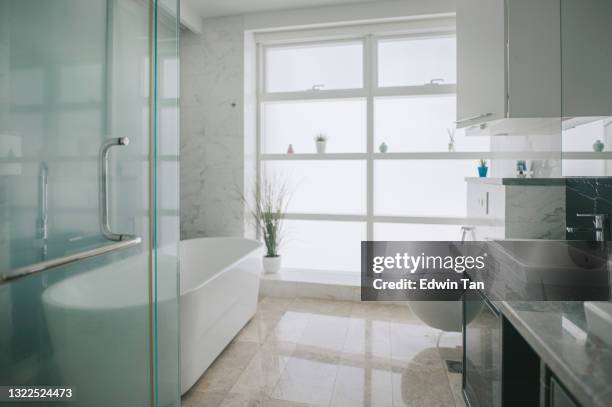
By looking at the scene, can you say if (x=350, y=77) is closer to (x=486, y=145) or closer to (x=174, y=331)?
(x=486, y=145)

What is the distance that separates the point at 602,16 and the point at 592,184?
2.15ft

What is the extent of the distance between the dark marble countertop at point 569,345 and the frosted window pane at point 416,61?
8.80 ft

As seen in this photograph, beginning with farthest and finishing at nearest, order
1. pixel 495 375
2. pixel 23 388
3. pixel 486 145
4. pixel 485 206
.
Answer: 1. pixel 486 145
2. pixel 485 206
3. pixel 495 375
4. pixel 23 388

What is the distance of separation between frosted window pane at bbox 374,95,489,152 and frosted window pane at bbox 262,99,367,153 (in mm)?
194

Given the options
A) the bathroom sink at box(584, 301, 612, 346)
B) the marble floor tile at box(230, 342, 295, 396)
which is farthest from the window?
the bathroom sink at box(584, 301, 612, 346)

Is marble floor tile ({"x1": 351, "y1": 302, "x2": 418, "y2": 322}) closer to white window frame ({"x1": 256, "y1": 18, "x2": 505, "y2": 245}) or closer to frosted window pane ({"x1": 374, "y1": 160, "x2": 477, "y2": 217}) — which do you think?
white window frame ({"x1": 256, "y1": 18, "x2": 505, "y2": 245})

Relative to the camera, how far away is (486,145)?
325 cm

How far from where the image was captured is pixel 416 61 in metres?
3.41

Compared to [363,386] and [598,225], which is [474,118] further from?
[363,386]

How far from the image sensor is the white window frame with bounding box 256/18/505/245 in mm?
3314

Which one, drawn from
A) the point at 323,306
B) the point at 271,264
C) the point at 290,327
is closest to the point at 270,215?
the point at 271,264

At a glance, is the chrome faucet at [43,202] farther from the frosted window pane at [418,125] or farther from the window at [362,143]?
the frosted window pane at [418,125]

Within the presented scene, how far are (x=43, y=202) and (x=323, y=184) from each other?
2.92 m

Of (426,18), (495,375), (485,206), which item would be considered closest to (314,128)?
(426,18)
